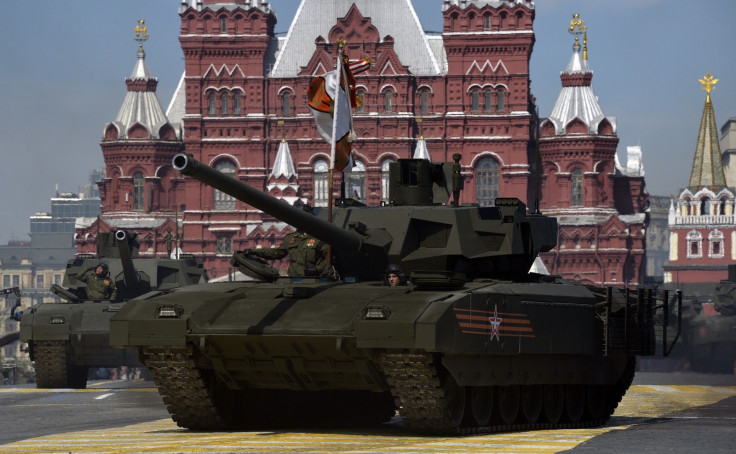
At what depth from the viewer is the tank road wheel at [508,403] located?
18.6 meters

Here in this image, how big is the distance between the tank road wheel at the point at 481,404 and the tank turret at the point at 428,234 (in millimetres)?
1355

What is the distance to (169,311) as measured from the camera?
17.9 metres

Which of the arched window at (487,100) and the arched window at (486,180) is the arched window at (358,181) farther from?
the arched window at (487,100)

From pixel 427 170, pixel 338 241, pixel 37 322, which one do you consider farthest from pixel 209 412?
pixel 37 322

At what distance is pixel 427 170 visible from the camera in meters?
20.6

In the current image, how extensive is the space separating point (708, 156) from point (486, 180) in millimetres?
45335

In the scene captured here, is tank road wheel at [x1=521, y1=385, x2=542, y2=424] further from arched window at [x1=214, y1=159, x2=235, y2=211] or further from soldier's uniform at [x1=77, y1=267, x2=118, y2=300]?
arched window at [x1=214, y1=159, x2=235, y2=211]

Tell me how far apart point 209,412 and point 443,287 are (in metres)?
3.07

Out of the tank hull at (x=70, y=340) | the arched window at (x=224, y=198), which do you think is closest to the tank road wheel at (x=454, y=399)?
the tank hull at (x=70, y=340)

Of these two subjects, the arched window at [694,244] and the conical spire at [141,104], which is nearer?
the conical spire at [141,104]

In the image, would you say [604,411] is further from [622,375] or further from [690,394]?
[690,394]

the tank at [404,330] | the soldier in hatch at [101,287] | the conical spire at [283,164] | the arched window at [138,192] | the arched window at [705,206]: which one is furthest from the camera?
the arched window at [705,206]

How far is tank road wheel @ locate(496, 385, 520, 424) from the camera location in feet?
61.2

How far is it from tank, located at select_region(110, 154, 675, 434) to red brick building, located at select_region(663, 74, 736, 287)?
109 meters
